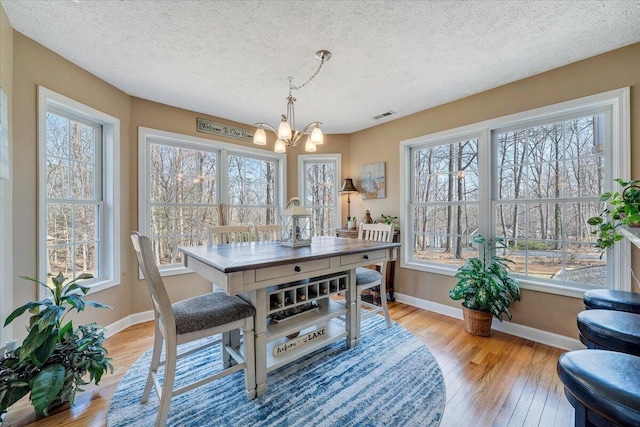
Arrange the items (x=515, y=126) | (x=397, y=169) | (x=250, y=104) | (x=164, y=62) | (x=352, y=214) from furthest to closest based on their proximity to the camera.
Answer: (x=352, y=214) → (x=397, y=169) → (x=250, y=104) → (x=515, y=126) → (x=164, y=62)

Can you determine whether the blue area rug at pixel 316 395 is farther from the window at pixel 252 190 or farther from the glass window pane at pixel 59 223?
the window at pixel 252 190

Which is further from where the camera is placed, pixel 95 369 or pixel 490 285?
pixel 490 285

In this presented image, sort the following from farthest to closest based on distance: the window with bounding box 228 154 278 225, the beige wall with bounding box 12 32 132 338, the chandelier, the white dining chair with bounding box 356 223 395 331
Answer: the window with bounding box 228 154 278 225, the white dining chair with bounding box 356 223 395 331, the chandelier, the beige wall with bounding box 12 32 132 338

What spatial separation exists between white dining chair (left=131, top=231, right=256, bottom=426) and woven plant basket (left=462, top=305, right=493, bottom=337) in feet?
6.97

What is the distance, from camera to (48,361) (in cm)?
153

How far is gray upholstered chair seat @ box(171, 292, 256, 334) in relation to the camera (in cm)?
152

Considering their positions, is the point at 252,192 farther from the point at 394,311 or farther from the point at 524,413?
the point at 524,413

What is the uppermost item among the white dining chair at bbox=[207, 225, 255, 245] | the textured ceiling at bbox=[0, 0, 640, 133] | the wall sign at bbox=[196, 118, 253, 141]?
the textured ceiling at bbox=[0, 0, 640, 133]

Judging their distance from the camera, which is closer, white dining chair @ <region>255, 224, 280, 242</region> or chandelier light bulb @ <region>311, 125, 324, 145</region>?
chandelier light bulb @ <region>311, 125, 324, 145</region>

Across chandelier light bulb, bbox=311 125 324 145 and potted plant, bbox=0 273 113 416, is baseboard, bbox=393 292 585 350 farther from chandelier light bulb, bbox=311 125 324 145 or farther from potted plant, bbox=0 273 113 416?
potted plant, bbox=0 273 113 416

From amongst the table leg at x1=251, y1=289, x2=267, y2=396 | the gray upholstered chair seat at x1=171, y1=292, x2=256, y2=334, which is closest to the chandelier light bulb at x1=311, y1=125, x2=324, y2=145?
the table leg at x1=251, y1=289, x2=267, y2=396

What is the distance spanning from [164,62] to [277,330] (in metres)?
2.40

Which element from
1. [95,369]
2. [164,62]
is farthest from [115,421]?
[164,62]

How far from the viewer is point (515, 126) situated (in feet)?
8.95
